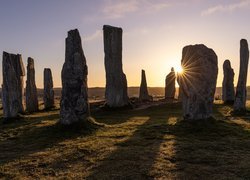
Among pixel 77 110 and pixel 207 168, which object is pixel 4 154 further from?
pixel 207 168

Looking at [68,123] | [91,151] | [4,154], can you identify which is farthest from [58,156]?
[68,123]

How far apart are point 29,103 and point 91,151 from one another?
19.7 metres

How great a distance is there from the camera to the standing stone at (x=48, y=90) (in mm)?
33362

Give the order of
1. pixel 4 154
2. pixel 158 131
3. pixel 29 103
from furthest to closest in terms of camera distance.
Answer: pixel 29 103
pixel 158 131
pixel 4 154

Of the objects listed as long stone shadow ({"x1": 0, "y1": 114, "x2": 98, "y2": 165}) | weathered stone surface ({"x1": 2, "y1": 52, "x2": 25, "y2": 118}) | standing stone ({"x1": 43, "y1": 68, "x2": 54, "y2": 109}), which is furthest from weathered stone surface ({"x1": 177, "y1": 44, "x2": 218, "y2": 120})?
standing stone ({"x1": 43, "y1": 68, "x2": 54, "y2": 109})

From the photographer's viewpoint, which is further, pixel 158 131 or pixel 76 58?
pixel 76 58

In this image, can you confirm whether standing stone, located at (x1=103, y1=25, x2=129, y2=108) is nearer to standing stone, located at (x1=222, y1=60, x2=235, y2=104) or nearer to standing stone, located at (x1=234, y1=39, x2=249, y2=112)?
standing stone, located at (x1=234, y1=39, x2=249, y2=112)

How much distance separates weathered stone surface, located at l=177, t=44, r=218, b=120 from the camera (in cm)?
1636

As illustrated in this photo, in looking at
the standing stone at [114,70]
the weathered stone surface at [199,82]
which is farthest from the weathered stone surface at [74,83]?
the standing stone at [114,70]

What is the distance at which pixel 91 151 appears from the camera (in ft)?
41.2

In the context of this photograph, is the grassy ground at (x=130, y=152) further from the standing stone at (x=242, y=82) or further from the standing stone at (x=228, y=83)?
the standing stone at (x=228, y=83)

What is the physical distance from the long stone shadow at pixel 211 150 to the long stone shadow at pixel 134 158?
719 millimetres

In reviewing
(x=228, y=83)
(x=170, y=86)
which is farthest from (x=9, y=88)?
(x=170, y=86)

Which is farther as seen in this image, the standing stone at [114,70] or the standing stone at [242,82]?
the standing stone at [114,70]
